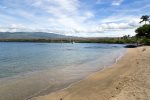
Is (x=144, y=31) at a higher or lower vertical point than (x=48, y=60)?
higher

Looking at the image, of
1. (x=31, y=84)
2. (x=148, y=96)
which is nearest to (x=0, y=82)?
(x=31, y=84)

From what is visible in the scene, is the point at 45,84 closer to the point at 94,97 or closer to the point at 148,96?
the point at 94,97

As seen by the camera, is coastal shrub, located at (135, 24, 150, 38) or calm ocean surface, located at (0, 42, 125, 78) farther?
coastal shrub, located at (135, 24, 150, 38)

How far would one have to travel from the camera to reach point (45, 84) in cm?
1862

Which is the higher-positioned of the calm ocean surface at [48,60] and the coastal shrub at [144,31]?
the coastal shrub at [144,31]

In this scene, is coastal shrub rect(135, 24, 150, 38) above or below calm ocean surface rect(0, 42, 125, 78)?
above

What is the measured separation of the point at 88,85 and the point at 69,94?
3.09 m

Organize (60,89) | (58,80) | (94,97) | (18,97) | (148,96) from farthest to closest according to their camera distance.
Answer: (58,80) < (60,89) < (18,97) < (94,97) < (148,96)

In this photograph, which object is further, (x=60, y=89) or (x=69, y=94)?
(x=60, y=89)

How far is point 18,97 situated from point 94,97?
196 inches

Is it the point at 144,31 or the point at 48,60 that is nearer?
the point at 48,60

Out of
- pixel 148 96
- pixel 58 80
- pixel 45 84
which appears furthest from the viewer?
pixel 58 80

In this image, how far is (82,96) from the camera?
14.2 m

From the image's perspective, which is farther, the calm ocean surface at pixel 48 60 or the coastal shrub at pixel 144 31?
the coastal shrub at pixel 144 31
